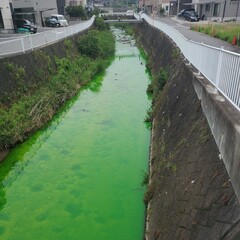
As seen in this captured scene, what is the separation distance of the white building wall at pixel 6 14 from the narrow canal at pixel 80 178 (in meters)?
16.3

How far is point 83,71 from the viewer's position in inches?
725

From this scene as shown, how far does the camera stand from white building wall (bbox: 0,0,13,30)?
24.3 meters

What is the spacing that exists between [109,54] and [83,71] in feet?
28.1

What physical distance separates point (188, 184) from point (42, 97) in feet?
29.0

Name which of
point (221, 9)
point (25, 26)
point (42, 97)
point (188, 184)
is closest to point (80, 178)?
point (188, 184)

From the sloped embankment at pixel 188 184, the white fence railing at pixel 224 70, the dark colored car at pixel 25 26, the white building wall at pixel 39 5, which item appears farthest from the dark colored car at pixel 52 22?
the white fence railing at pixel 224 70

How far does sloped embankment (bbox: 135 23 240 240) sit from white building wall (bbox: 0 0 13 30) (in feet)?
73.0

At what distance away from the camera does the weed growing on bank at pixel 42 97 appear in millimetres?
9648

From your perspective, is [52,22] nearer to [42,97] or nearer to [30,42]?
[30,42]

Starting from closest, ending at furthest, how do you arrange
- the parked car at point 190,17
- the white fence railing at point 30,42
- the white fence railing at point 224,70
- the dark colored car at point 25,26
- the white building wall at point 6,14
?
the white fence railing at point 224,70 → the white fence railing at point 30,42 → the white building wall at point 6,14 → the dark colored car at point 25,26 → the parked car at point 190,17

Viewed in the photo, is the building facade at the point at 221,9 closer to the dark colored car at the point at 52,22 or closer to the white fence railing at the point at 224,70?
the dark colored car at the point at 52,22

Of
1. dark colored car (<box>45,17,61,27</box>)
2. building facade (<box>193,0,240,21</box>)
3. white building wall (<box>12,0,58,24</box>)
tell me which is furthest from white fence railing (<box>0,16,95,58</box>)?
building facade (<box>193,0,240,21</box>)

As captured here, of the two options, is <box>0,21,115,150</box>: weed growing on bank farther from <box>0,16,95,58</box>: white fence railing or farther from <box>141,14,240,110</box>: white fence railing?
<box>141,14,240,110</box>: white fence railing

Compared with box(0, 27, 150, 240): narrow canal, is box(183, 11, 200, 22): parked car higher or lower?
higher
